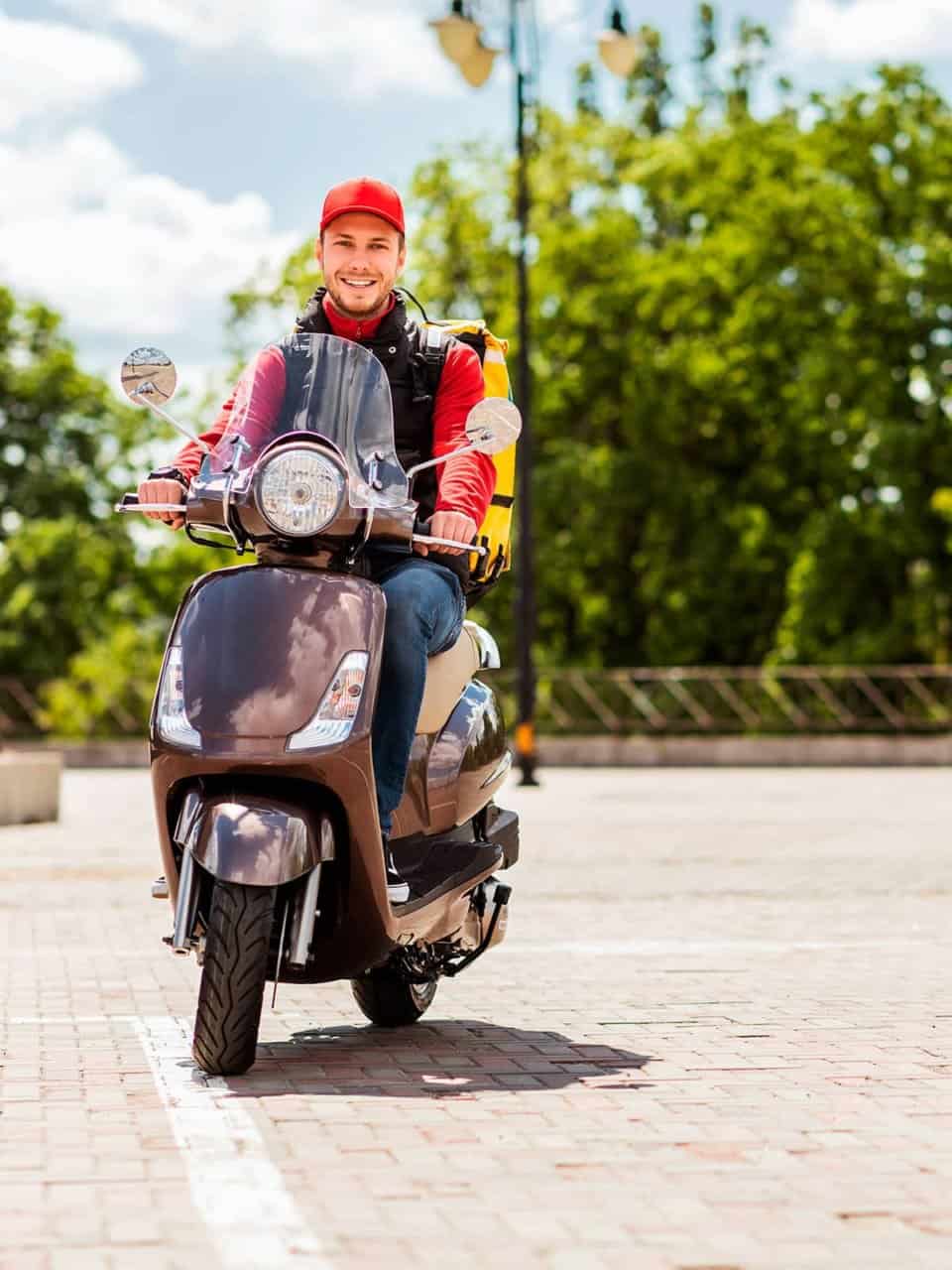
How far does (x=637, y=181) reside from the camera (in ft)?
150

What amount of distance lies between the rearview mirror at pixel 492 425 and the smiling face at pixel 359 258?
31.7 inches

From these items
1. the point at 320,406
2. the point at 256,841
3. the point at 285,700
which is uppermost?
the point at 320,406

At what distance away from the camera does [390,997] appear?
23.0ft

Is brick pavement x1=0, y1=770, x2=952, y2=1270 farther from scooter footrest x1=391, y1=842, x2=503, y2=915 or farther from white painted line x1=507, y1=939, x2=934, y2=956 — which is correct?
scooter footrest x1=391, y1=842, x2=503, y2=915

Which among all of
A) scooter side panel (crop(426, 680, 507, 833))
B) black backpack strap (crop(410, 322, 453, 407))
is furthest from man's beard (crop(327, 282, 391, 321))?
scooter side panel (crop(426, 680, 507, 833))

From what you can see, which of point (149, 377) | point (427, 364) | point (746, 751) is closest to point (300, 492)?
point (149, 377)

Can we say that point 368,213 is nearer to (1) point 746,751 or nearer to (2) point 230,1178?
(2) point 230,1178

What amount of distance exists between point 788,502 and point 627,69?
19.2 m

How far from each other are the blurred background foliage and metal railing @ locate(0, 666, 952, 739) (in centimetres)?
320

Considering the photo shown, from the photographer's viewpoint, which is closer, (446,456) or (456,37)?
(446,456)

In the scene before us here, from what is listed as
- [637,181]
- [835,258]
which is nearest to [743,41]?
[637,181]

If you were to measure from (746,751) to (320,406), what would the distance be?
3168cm

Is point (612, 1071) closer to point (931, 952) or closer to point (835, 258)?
point (931, 952)

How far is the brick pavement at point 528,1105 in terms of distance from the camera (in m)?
4.16
